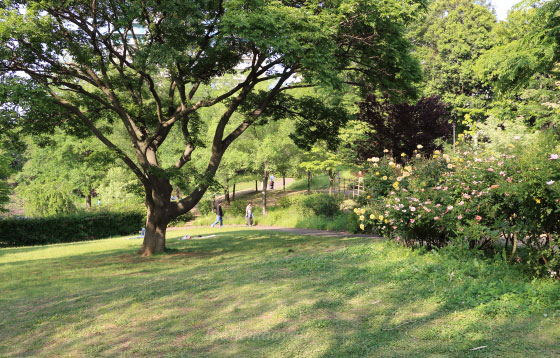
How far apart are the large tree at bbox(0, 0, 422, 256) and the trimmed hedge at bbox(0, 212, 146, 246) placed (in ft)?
45.1

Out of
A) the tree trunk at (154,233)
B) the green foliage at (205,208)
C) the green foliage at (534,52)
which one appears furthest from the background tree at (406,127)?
the green foliage at (205,208)

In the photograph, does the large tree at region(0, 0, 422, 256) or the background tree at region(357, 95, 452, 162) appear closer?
the large tree at region(0, 0, 422, 256)

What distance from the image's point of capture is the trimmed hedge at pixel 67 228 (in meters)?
25.0

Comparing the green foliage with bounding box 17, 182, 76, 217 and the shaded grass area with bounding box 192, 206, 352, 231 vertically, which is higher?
the green foliage with bounding box 17, 182, 76, 217

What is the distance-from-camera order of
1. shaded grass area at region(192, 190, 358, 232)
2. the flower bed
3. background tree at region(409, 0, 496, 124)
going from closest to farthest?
the flower bed, shaded grass area at region(192, 190, 358, 232), background tree at region(409, 0, 496, 124)

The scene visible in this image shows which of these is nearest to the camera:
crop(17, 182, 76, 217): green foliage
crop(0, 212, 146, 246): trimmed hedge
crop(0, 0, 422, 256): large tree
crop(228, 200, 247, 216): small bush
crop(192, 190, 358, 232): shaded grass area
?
crop(0, 0, 422, 256): large tree

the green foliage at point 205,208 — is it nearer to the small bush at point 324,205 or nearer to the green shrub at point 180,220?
the green shrub at point 180,220

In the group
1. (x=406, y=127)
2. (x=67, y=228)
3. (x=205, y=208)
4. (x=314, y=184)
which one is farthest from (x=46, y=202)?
(x=314, y=184)

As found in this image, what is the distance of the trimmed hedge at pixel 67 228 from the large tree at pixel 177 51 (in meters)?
13.8

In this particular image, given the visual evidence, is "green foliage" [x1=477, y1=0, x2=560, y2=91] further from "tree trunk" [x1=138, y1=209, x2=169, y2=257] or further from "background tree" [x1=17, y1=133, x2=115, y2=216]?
"background tree" [x1=17, y1=133, x2=115, y2=216]

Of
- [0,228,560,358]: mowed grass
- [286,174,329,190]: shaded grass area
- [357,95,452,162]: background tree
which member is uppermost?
[357,95,452,162]: background tree

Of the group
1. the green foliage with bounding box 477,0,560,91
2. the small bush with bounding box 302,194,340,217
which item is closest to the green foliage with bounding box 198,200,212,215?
the small bush with bounding box 302,194,340,217

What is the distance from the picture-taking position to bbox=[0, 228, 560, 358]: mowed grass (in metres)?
4.28

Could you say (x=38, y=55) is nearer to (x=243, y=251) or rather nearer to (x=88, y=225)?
(x=243, y=251)
